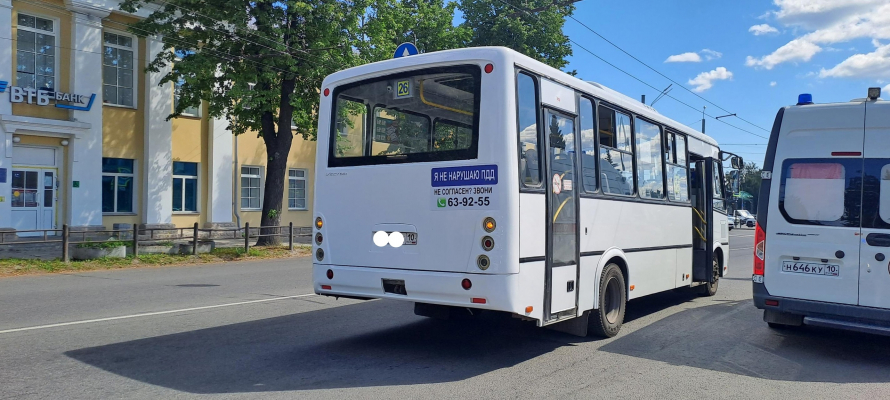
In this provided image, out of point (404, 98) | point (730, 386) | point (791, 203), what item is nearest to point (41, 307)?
point (404, 98)

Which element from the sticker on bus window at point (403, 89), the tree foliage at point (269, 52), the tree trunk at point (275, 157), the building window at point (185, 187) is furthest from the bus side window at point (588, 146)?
the building window at point (185, 187)

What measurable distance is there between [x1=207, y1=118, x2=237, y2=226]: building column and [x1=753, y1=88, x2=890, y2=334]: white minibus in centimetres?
2233

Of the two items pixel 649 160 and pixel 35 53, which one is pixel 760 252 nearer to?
pixel 649 160

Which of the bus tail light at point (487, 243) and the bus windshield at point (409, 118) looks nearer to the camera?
the bus tail light at point (487, 243)

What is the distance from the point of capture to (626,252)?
335 inches

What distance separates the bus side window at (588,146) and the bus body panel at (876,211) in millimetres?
2924

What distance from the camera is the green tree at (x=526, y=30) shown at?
33.8m

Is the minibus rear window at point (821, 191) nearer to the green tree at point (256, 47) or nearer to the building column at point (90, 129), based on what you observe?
the green tree at point (256, 47)

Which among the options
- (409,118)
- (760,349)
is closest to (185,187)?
(409,118)

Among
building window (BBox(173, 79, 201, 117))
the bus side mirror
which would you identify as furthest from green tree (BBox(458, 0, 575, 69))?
the bus side mirror

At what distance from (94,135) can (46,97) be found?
6.27 feet

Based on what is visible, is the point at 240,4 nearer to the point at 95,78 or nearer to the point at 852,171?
the point at 95,78

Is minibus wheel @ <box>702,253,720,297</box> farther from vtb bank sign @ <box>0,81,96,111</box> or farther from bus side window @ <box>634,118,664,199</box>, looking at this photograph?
vtb bank sign @ <box>0,81,96,111</box>

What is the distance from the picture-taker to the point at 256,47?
65.9ft
